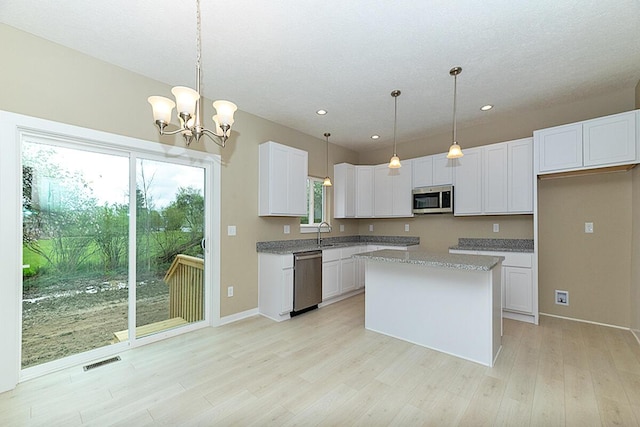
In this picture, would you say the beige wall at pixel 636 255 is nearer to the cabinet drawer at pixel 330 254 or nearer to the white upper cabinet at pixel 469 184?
the white upper cabinet at pixel 469 184

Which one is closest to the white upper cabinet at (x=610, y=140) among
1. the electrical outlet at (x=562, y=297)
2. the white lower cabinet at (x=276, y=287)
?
the electrical outlet at (x=562, y=297)

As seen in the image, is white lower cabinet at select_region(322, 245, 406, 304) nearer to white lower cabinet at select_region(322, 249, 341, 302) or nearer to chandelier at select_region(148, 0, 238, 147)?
white lower cabinet at select_region(322, 249, 341, 302)

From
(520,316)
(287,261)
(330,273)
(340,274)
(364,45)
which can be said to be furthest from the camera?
(340,274)

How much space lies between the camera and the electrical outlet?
11.6 feet

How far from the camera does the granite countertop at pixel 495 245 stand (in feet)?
12.4

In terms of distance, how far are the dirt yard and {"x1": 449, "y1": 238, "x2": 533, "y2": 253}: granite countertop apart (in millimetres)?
4298

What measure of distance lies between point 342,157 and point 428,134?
1.69 metres

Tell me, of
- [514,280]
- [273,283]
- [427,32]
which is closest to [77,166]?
[273,283]

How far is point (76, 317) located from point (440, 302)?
11.6 feet

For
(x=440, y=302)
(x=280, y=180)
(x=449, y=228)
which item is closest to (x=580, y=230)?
(x=449, y=228)

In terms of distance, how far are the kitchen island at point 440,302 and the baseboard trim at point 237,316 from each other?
1597 millimetres

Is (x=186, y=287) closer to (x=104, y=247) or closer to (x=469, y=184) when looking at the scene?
(x=104, y=247)

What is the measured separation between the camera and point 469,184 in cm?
411

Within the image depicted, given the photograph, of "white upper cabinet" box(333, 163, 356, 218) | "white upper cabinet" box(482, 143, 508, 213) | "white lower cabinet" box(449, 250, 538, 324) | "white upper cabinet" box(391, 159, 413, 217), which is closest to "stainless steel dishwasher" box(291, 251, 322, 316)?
"white upper cabinet" box(333, 163, 356, 218)
